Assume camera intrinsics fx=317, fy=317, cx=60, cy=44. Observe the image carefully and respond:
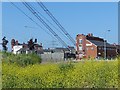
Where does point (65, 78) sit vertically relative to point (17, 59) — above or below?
below

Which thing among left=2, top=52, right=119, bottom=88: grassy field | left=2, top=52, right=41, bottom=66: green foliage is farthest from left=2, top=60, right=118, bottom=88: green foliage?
left=2, top=52, right=41, bottom=66: green foliage

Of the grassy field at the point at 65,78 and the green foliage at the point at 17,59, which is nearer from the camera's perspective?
the grassy field at the point at 65,78

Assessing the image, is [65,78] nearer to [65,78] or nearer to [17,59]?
[65,78]

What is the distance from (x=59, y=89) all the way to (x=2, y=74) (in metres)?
0.98

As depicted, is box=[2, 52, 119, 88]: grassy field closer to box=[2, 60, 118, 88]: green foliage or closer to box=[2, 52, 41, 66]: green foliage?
box=[2, 60, 118, 88]: green foliage

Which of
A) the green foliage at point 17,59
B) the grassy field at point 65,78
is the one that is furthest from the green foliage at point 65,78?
the green foliage at point 17,59

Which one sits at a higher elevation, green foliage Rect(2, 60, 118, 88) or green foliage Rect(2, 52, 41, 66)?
green foliage Rect(2, 52, 41, 66)

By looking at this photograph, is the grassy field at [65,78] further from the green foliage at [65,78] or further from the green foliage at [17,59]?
the green foliage at [17,59]

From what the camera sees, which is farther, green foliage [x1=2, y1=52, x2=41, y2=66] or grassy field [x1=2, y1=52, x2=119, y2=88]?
green foliage [x1=2, y1=52, x2=41, y2=66]

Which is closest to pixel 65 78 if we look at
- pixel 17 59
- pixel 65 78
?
pixel 65 78

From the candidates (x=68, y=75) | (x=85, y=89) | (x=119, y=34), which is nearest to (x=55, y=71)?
(x=68, y=75)

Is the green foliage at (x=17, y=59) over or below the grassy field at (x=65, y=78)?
over

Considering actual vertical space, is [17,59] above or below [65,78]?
above

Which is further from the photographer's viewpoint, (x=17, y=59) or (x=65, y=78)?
(x=17, y=59)
